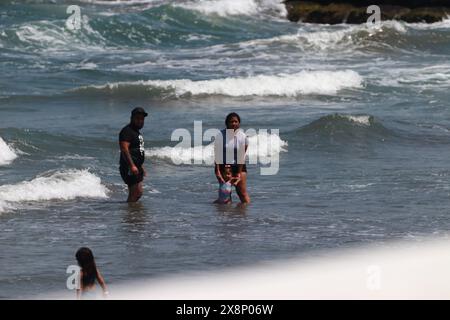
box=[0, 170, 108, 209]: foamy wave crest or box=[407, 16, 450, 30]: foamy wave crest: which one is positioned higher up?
box=[407, 16, 450, 30]: foamy wave crest

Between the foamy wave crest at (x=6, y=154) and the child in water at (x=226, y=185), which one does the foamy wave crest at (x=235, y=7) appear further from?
the child in water at (x=226, y=185)

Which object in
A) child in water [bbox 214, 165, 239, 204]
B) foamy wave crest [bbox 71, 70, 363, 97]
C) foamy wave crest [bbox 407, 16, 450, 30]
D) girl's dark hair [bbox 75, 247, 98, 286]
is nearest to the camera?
girl's dark hair [bbox 75, 247, 98, 286]

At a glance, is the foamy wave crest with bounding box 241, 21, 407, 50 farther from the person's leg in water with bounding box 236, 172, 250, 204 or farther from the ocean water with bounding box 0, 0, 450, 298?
the person's leg in water with bounding box 236, 172, 250, 204

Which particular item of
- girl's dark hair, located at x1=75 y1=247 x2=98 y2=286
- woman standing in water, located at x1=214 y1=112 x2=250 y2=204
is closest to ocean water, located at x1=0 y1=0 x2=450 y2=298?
woman standing in water, located at x1=214 y1=112 x2=250 y2=204

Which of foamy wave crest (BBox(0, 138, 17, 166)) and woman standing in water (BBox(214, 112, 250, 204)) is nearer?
woman standing in water (BBox(214, 112, 250, 204))

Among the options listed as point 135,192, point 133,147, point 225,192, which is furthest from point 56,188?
point 225,192

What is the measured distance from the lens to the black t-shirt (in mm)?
14266

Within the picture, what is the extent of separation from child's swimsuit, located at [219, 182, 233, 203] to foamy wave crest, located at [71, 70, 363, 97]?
11.1 m

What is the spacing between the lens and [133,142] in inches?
565

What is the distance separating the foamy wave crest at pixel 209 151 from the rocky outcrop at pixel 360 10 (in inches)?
810

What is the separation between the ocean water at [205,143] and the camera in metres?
13.2

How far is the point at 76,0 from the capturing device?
44.4m

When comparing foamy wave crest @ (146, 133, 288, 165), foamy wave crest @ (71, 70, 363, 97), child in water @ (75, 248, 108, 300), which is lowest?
child in water @ (75, 248, 108, 300)

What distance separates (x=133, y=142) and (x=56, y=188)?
1771 mm
